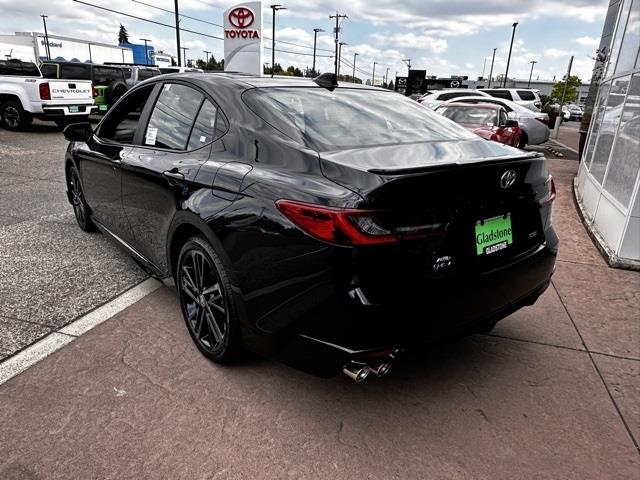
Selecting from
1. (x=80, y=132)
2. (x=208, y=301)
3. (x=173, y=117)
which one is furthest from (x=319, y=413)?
(x=80, y=132)

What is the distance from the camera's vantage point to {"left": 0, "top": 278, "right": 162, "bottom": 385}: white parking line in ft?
8.84

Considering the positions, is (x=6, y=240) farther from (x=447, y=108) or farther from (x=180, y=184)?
(x=447, y=108)

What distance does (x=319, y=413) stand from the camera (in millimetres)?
2420

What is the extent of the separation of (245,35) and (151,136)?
1505 cm

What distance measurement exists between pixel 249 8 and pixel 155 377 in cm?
1652

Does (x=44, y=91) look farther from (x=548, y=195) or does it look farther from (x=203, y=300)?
(x=548, y=195)

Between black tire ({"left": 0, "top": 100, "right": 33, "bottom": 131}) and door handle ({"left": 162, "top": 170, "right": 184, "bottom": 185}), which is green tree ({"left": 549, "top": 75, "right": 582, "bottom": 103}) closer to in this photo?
black tire ({"left": 0, "top": 100, "right": 33, "bottom": 131})

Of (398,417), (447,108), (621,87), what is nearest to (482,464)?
(398,417)

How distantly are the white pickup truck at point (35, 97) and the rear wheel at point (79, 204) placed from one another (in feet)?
29.8

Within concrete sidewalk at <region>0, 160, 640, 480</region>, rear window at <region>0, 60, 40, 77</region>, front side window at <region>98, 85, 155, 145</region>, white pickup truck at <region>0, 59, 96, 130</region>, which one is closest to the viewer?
concrete sidewalk at <region>0, 160, 640, 480</region>

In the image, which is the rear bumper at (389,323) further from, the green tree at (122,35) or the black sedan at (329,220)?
the green tree at (122,35)

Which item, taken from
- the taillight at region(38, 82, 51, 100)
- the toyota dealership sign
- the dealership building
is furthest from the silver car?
the taillight at region(38, 82, 51, 100)

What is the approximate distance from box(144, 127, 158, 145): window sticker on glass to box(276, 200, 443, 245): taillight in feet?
5.63

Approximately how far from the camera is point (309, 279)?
199cm
